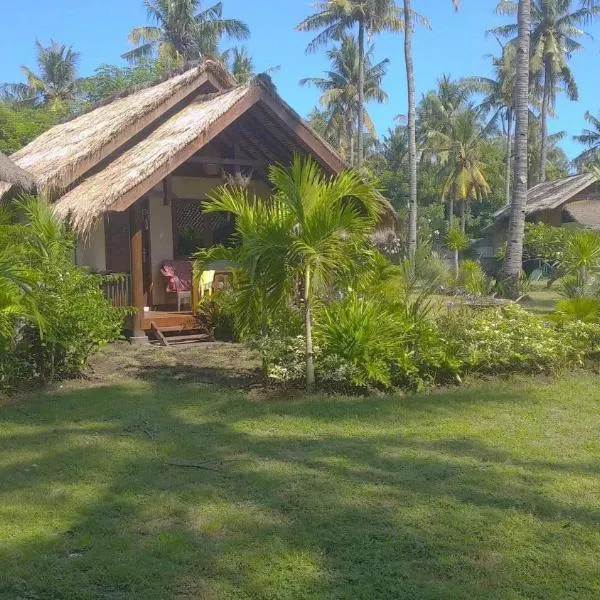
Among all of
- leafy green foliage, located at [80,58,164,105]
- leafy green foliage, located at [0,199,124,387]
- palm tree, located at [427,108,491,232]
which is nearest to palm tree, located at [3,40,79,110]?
leafy green foliage, located at [80,58,164,105]

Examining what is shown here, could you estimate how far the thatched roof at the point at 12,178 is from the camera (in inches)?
395

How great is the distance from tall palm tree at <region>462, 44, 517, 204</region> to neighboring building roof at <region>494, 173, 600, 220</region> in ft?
39.4

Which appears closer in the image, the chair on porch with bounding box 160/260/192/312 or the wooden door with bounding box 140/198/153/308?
the chair on porch with bounding box 160/260/192/312

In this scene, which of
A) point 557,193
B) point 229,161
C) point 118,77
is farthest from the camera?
point 118,77

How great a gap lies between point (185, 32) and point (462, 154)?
57.3 feet

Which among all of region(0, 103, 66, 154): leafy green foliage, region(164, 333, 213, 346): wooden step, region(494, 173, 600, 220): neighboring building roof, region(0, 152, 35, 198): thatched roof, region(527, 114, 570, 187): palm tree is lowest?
region(164, 333, 213, 346): wooden step

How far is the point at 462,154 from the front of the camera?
42250mm

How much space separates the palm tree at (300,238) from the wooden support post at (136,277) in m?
3.27

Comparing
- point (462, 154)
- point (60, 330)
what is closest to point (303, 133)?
point (60, 330)

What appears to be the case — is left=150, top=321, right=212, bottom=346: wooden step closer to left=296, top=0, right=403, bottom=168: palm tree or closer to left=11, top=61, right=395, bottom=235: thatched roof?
left=11, top=61, right=395, bottom=235: thatched roof

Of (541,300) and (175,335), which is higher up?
(541,300)

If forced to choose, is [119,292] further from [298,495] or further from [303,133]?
[298,495]

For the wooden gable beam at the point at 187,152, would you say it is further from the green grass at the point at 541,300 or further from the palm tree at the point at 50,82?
the palm tree at the point at 50,82

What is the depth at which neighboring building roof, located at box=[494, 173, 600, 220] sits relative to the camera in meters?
27.6
